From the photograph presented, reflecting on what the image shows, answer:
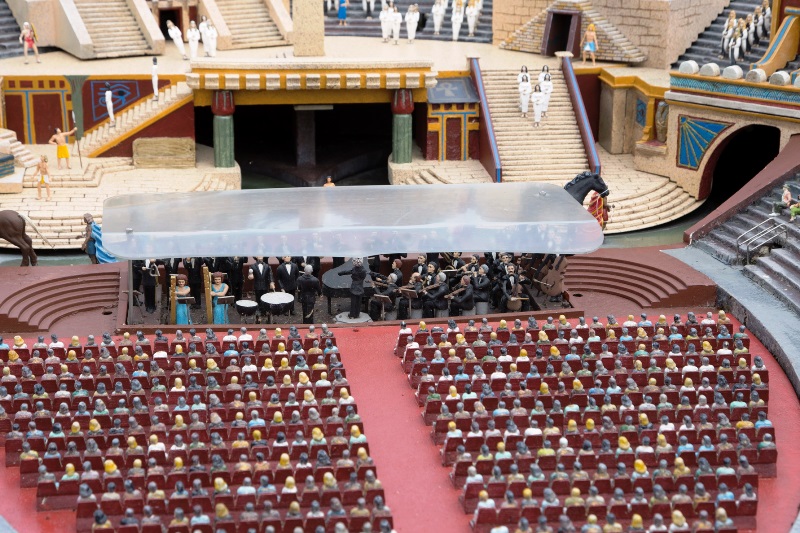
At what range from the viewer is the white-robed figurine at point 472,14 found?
160 ft

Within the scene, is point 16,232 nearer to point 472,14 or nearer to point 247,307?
point 247,307

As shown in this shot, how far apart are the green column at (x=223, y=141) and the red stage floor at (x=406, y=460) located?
1308cm

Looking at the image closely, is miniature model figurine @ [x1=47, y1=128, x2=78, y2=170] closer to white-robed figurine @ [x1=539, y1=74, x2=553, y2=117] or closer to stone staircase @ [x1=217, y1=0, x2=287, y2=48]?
stone staircase @ [x1=217, y1=0, x2=287, y2=48]

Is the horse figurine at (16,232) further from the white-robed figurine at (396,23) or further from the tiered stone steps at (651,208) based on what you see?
the white-robed figurine at (396,23)

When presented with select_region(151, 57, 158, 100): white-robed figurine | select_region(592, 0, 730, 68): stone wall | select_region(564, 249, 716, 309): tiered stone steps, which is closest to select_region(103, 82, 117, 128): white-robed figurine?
select_region(151, 57, 158, 100): white-robed figurine

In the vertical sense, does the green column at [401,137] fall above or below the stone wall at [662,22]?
below

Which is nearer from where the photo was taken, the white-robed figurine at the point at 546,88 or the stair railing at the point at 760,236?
the stair railing at the point at 760,236

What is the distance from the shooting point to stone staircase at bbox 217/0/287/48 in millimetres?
47406

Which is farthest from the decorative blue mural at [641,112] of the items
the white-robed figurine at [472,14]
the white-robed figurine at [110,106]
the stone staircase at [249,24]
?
the white-robed figurine at [110,106]

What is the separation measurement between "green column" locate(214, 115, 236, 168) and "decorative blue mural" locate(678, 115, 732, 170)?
13044mm

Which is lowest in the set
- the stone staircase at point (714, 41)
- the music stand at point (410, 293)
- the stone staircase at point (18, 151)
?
the music stand at point (410, 293)

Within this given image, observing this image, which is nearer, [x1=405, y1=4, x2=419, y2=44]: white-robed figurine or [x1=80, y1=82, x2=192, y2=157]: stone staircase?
[x1=80, y1=82, x2=192, y2=157]: stone staircase

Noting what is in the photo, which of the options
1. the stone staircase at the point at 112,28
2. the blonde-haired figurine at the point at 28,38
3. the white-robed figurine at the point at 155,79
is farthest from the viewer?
the stone staircase at the point at 112,28

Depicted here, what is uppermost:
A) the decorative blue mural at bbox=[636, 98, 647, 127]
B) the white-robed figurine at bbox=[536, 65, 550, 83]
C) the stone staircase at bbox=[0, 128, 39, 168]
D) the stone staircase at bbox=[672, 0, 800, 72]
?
the stone staircase at bbox=[672, 0, 800, 72]
